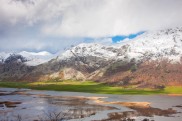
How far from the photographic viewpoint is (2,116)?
8856 centimetres

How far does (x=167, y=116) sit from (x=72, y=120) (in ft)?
98.8

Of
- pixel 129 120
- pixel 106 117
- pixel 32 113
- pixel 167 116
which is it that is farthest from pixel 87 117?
pixel 167 116

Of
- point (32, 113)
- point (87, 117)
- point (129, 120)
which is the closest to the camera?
point (129, 120)

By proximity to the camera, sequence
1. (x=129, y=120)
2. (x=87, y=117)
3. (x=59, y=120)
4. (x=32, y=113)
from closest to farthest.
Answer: (x=59, y=120) < (x=129, y=120) < (x=87, y=117) < (x=32, y=113)

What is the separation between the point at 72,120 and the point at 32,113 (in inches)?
750

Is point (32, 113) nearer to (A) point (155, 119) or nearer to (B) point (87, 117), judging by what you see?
(B) point (87, 117)

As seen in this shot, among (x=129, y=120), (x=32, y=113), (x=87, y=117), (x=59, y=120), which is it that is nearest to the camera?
(x=59, y=120)

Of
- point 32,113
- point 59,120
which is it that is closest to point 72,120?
point 59,120

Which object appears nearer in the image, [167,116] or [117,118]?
[117,118]

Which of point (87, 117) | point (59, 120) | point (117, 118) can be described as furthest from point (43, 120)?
point (117, 118)

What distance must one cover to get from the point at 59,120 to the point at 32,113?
2139 cm

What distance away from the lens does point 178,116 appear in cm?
9506

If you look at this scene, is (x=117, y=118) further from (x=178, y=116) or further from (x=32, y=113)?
(x=32, y=113)

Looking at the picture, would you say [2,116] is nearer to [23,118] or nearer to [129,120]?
[23,118]
